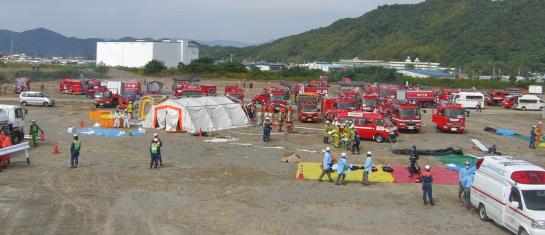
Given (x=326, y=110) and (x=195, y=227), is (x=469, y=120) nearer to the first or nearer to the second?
(x=326, y=110)

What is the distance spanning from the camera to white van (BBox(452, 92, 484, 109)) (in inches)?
2355

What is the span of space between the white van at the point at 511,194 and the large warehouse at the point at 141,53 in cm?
12583

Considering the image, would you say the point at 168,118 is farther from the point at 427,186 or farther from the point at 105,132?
the point at 427,186

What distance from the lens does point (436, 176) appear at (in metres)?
23.7

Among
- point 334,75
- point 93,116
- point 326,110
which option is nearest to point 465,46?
point 334,75

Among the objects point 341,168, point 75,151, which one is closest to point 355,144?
point 341,168

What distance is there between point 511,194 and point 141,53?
13065 centimetres

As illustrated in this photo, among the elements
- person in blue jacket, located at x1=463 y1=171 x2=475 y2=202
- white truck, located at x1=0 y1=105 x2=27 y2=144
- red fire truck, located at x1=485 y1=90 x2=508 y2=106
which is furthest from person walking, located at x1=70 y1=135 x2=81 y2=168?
red fire truck, located at x1=485 y1=90 x2=508 y2=106

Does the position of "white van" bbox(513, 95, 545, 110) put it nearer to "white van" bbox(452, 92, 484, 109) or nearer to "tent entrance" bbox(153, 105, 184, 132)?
"white van" bbox(452, 92, 484, 109)

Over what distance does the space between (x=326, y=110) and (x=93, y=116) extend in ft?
54.9

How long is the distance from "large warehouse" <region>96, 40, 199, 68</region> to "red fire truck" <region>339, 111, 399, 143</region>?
358 ft

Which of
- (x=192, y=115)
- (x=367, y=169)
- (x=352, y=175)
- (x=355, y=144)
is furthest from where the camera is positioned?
(x=192, y=115)

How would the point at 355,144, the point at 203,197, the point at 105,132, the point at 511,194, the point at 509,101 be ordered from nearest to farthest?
the point at 511,194 → the point at 203,197 → the point at 355,144 → the point at 105,132 → the point at 509,101

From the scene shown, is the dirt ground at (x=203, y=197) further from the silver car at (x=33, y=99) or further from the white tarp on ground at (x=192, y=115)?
the silver car at (x=33, y=99)
